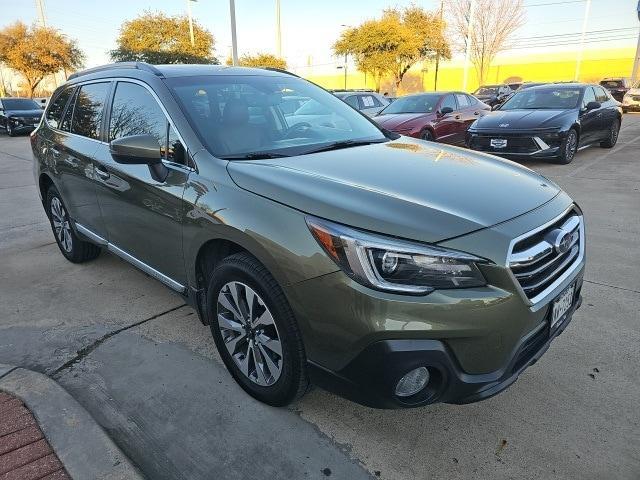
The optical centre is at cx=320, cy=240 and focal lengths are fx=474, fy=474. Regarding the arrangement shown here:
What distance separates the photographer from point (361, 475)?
207cm

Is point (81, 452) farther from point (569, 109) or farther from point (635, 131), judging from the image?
point (635, 131)

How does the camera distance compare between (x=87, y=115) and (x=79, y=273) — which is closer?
(x=87, y=115)

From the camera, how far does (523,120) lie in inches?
348

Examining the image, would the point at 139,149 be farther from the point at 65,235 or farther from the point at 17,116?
the point at 17,116

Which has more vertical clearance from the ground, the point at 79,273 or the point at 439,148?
the point at 439,148

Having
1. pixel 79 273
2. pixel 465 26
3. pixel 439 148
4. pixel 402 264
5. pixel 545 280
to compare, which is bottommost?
pixel 79 273

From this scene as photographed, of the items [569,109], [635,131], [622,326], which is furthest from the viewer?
[635,131]

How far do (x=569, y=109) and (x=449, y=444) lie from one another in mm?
8873

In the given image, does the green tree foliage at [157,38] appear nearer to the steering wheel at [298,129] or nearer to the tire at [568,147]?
the tire at [568,147]

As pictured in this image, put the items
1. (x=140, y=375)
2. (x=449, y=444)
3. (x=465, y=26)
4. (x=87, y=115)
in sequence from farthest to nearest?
(x=465, y=26) → (x=87, y=115) → (x=140, y=375) → (x=449, y=444)

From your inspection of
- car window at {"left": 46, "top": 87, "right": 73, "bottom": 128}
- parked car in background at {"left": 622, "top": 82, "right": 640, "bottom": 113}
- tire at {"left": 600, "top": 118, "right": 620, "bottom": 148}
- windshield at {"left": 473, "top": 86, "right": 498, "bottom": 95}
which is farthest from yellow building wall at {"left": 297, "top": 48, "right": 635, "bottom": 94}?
car window at {"left": 46, "top": 87, "right": 73, "bottom": 128}

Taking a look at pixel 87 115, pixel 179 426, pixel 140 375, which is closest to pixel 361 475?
pixel 179 426

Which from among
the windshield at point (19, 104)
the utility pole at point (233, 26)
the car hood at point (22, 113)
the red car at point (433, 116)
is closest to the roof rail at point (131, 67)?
the red car at point (433, 116)

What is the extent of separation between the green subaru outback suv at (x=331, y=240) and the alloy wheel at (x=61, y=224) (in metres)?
1.31
